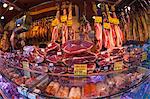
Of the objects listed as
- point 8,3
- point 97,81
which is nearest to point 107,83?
point 97,81

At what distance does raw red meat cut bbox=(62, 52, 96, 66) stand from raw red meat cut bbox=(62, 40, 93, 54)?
2 centimetres

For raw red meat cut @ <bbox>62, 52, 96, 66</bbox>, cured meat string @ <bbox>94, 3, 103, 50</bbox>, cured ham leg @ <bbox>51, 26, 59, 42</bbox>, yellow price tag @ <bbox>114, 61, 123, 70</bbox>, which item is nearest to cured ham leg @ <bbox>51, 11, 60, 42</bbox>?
cured ham leg @ <bbox>51, 26, 59, 42</bbox>

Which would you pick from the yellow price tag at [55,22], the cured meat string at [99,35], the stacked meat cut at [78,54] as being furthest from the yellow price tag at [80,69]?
the yellow price tag at [55,22]

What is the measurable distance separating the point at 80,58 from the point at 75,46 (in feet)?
0.22

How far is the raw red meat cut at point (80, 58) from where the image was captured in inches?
58.0

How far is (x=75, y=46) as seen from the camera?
4.82 feet

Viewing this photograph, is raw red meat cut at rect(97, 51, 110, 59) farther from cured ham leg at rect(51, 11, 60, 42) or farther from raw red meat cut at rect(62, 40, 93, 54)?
cured ham leg at rect(51, 11, 60, 42)

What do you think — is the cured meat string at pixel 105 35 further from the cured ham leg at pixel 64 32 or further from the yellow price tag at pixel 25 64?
the yellow price tag at pixel 25 64

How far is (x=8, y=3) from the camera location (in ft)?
5.31

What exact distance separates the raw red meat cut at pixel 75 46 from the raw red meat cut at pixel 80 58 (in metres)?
0.02

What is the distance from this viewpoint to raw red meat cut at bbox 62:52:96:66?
1.47 meters

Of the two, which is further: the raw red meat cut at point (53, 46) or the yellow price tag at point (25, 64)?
the yellow price tag at point (25, 64)

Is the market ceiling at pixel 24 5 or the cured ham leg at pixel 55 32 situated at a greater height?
the market ceiling at pixel 24 5

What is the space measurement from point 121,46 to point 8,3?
2.17 feet
